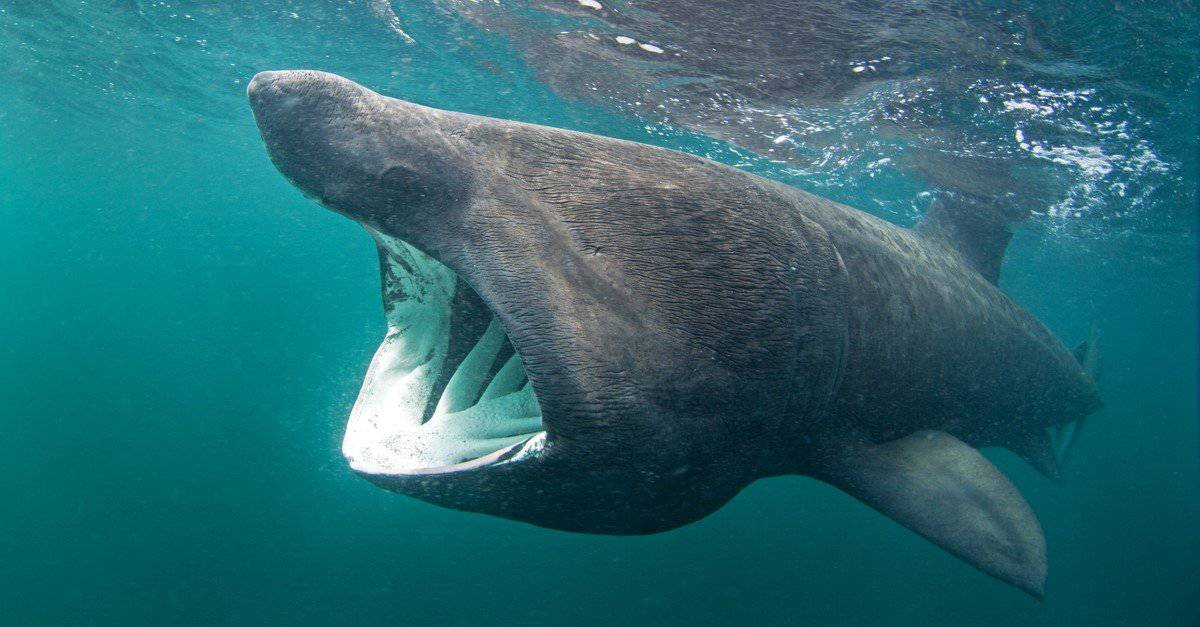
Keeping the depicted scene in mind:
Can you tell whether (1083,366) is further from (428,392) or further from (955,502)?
(428,392)

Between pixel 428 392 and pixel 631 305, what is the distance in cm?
113

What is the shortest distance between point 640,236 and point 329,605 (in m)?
13.7

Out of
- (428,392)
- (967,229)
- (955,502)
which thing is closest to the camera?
(428,392)

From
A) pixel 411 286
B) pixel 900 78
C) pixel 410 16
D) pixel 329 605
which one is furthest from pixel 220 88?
pixel 411 286

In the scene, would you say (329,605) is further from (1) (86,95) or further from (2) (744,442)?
(1) (86,95)

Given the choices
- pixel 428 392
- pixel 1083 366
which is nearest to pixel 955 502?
pixel 428 392

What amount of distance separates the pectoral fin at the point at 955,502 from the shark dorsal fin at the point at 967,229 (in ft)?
13.2

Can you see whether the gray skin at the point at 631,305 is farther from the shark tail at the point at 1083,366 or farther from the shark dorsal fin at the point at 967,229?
the shark tail at the point at 1083,366

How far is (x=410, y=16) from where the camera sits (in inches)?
464

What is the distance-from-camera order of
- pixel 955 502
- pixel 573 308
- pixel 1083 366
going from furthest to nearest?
pixel 1083 366
pixel 955 502
pixel 573 308

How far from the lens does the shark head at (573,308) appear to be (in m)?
1.95

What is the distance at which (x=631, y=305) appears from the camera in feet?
6.72

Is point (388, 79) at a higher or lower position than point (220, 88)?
higher

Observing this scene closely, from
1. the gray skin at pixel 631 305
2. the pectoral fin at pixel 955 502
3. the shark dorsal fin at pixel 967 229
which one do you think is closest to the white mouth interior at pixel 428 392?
the gray skin at pixel 631 305
